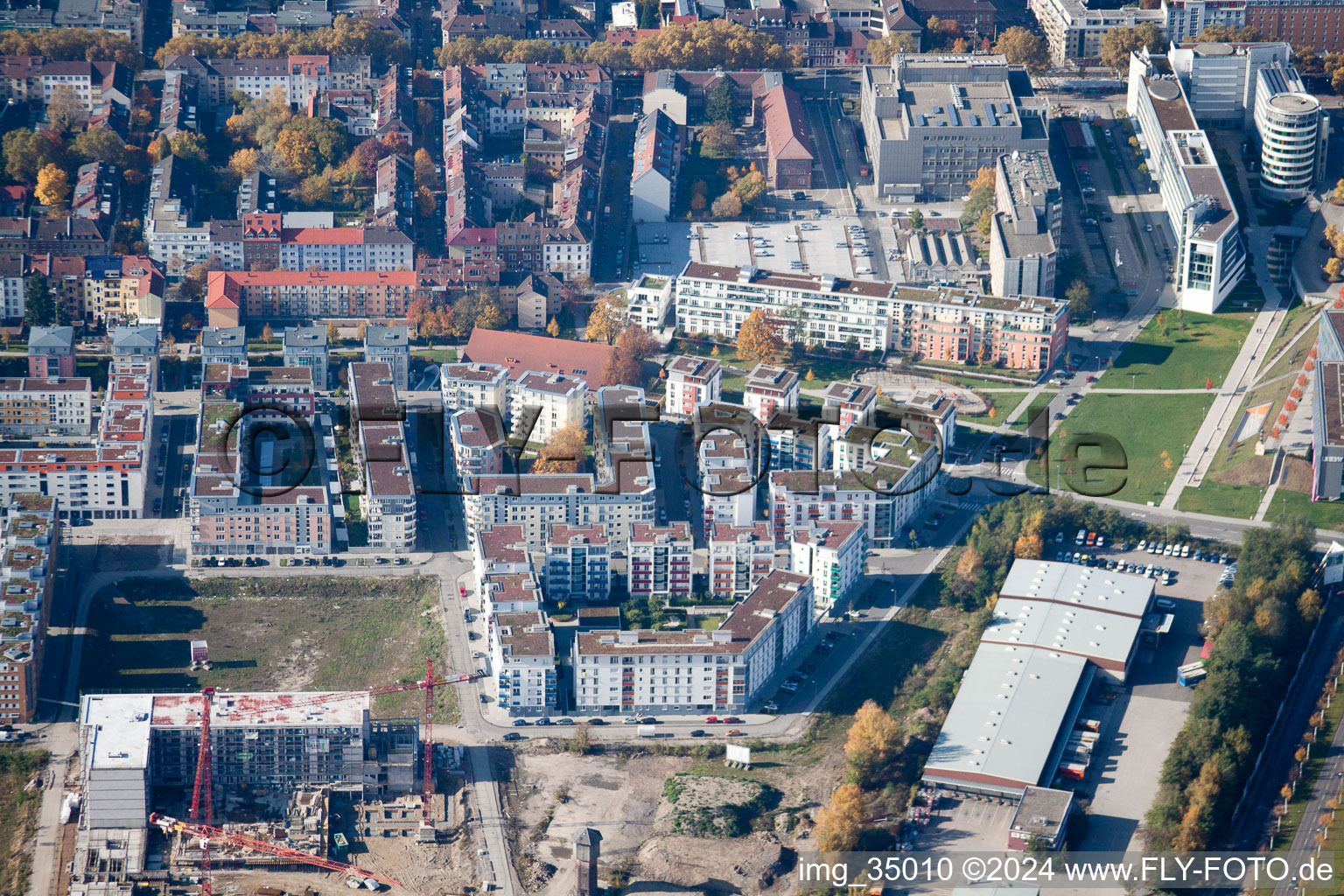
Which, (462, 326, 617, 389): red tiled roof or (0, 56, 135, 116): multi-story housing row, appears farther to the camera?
(0, 56, 135, 116): multi-story housing row

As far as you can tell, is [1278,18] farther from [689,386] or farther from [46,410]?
[46,410]

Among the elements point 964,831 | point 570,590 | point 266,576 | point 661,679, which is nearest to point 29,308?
point 266,576

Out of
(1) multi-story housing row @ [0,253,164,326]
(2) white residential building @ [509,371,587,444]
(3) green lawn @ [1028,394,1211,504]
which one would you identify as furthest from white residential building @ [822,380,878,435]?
(1) multi-story housing row @ [0,253,164,326]

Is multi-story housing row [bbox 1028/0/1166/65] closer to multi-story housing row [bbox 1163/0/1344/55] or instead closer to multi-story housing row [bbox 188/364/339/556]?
multi-story housing row [bbox 1163/0/1344/55]

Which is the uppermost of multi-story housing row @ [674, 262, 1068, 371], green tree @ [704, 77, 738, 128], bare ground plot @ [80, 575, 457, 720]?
green tree @ [704, 77, 738, 128]

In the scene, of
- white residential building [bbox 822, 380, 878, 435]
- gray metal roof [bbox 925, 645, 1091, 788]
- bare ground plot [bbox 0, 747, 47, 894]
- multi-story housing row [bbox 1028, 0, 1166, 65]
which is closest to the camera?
bare ground plot [bbox 0, 747, 47, 894]
